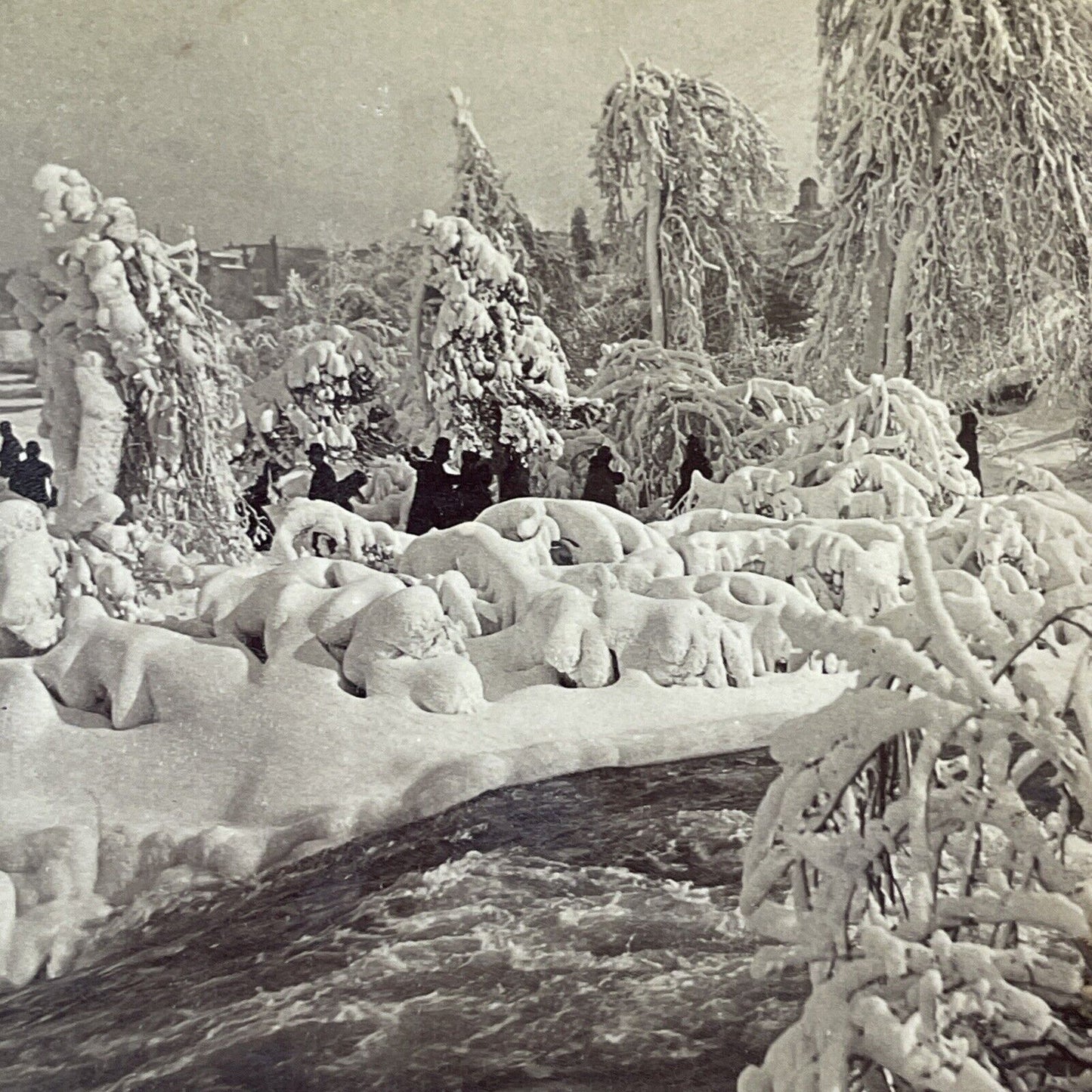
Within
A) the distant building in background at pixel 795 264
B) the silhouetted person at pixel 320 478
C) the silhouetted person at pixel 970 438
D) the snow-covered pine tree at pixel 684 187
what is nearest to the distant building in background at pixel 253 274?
the silhouetted person at pixel 320 478

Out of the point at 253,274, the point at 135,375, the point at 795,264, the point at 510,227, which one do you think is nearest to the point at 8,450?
the point at 135,375

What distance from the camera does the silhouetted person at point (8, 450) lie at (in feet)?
9.75

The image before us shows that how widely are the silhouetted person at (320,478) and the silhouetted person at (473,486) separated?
1.06ft

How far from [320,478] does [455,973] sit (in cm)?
128

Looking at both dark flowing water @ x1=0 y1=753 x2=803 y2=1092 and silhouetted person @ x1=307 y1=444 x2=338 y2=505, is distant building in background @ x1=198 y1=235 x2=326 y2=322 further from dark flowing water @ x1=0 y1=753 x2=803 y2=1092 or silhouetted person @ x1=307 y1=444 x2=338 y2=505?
dark flowing water @ x1=0 y1=753 x2=803 y2=1092

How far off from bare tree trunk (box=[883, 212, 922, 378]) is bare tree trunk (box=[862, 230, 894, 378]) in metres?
0.01

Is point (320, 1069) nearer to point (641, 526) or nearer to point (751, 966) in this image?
point (751, 966)

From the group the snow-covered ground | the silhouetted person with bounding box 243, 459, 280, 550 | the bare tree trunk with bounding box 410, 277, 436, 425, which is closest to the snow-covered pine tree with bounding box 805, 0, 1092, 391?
the snow-covered ground

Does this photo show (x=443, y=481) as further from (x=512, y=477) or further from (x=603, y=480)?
(x=603, y=480)

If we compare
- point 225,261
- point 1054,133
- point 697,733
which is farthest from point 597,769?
point 1054,133

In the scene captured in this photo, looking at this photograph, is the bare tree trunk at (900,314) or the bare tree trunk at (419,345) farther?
the bare tree trunk at (900,314)

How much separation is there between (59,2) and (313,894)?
89.2 inches

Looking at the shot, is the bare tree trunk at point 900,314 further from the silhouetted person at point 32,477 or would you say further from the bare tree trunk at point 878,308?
the silhouetted person at point 32,477

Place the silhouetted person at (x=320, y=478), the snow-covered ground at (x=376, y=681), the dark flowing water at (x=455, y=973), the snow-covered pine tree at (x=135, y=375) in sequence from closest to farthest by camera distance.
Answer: the dark flowing water at (x=455, y=973) < the snow-covered ground at (x=376, y=681) < the snow-covered pine tree at (x=135, y=375) < the silhouetted person at (x=320, y=478)
